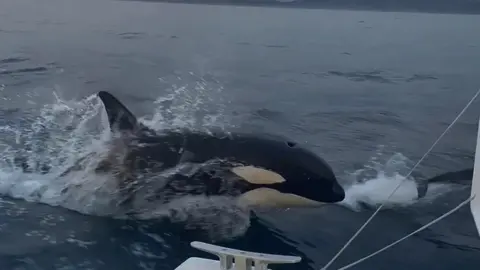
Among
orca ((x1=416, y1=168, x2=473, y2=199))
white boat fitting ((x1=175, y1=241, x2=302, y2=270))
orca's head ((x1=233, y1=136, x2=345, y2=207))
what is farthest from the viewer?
orca ((x1=416, y1=168, x2=473, y2=199))

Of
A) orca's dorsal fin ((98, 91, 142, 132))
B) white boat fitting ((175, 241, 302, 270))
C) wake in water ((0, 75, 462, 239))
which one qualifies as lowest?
wake in water ((0, 75, 462, 239))

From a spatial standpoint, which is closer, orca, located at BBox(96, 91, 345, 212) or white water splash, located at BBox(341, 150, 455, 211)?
orca, located at BBox(96, 91, 345, 212)

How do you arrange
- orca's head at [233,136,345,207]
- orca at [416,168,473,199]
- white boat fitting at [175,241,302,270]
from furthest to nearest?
orca at [416,168,473,199]
orca's head at [233,136,345,207]
white boat fitting at [175,241,302,270]

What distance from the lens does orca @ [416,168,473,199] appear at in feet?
12.0

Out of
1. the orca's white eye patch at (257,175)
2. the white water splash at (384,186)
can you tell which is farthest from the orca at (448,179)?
the orca's white eye patch at (257,175)

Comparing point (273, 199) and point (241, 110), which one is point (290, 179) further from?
point (241, 110)

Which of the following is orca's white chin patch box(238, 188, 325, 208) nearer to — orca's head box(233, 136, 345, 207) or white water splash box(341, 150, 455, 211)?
orca's head box(233, 136, 345, 207)

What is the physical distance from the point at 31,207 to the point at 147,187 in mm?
853

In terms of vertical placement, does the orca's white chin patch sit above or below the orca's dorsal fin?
below

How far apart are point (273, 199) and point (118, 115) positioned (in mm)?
1236

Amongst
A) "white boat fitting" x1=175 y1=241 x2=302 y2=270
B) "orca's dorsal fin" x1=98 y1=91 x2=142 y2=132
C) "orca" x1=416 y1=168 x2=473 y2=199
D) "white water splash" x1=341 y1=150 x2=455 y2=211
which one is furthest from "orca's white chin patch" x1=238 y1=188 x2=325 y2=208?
"white boat fitting" x1=175 y1=241 x2=302 y2=270

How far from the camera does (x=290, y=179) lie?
3.55m

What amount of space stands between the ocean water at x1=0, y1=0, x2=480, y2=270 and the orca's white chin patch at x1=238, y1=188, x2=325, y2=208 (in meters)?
0.06

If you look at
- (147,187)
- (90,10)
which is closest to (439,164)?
(147,187)
